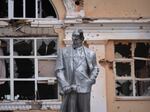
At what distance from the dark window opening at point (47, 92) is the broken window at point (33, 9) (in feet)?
4.64

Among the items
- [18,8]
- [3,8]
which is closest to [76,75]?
[18,8]

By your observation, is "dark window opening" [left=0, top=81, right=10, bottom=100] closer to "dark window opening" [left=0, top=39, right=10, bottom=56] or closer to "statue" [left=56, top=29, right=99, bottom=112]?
"dark window opening" [left=0, top=39, right=10, bottom=56]

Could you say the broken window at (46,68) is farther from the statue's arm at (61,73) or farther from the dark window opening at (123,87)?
the statue's arm at (61,73)

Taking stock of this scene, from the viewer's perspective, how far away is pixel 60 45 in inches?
448

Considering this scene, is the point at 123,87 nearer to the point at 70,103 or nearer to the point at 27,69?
the point at 27,69

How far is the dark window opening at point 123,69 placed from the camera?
1162 cm

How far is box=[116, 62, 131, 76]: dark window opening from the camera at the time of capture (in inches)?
457

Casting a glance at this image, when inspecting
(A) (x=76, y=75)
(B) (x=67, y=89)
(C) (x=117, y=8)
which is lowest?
(B) (x=67, y=89)

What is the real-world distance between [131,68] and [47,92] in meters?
1.76

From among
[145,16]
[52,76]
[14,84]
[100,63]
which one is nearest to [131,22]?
[145,16]

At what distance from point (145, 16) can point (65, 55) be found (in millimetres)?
2973

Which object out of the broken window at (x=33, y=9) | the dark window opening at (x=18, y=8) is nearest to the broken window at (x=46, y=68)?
the broken window at (x=33, y=9)

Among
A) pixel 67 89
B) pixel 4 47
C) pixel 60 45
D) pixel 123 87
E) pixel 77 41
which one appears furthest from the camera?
pixel 123 87

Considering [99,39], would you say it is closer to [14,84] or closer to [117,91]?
[117,91]
